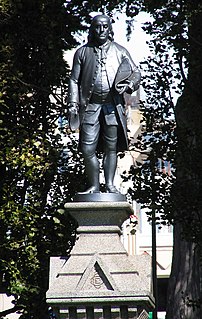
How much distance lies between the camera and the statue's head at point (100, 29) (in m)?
11.1

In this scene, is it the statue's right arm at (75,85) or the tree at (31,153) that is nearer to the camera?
the statue's right arm at (75,85)

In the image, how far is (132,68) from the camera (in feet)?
36.6

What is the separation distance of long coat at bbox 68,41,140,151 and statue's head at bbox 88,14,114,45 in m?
0.11

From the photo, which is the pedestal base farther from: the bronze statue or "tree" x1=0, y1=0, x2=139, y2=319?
"tree" x1=0, y1=0, x2=139, y2=319

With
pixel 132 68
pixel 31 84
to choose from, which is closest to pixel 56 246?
pixel 31 84

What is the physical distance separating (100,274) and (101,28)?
117 inches

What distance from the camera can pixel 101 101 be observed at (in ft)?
36.2

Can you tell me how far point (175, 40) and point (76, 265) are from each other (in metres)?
9.49

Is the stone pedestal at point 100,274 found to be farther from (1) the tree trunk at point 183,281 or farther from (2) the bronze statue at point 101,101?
(1) the tree trunk at point 183,281

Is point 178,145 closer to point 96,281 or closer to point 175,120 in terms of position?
point 175,120

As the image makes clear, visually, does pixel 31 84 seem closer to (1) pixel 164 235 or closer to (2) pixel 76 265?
(2) pixel 76 265

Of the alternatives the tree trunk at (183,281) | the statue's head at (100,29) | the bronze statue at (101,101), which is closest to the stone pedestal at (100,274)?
the bronze statue at (101,101)

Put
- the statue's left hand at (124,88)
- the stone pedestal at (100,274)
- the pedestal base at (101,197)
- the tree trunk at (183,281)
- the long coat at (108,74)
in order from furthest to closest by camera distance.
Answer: the tree trunk at (183,281), the long coat at (108,74), the statue's left hand at (124,88), the pedestal base at (101,197), the stone pedestal at (100,274)

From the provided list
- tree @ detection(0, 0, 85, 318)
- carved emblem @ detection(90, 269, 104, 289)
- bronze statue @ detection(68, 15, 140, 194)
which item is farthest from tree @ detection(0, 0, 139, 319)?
carved emblem @ detection(90, 269, 104, 289)
